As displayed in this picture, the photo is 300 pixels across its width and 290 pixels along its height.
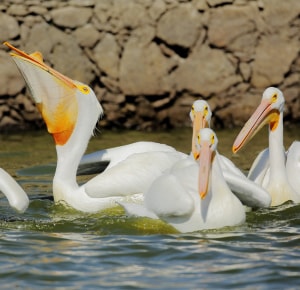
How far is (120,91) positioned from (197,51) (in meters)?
0.94

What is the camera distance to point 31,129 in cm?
1225

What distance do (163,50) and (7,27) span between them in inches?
66.5

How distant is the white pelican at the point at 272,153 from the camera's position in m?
8.32

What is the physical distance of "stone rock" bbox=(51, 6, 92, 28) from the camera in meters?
12.1

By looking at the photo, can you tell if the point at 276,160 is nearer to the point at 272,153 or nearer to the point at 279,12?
the point at 272,153

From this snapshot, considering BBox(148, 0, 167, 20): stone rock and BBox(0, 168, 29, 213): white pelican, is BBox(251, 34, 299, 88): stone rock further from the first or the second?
BBox(0, 168, 29, 213): white pelican

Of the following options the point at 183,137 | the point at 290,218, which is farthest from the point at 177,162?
the point at 183,137

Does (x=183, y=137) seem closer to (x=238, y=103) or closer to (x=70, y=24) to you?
(x=238, y=103)

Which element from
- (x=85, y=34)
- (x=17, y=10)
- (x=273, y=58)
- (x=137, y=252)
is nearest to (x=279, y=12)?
(x=273, y=58)

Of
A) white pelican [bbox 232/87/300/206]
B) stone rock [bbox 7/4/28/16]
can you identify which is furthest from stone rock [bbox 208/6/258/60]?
white pelican [bbox 232/87/300/206]

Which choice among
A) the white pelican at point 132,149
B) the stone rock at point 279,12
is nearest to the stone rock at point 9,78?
the stone rock at point 279,12

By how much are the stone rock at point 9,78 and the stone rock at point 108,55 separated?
0.87m

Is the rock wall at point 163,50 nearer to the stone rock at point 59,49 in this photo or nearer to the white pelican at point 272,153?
the stone rock at point 59,49

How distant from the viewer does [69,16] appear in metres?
12.1
